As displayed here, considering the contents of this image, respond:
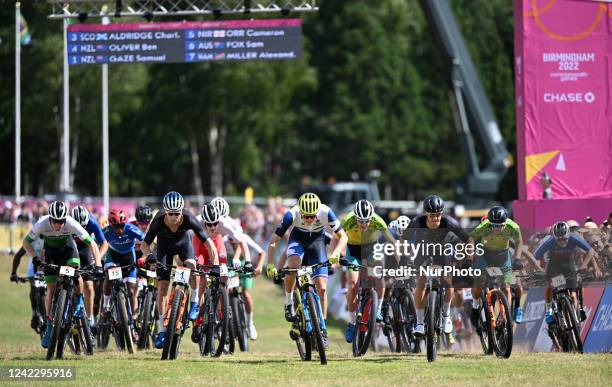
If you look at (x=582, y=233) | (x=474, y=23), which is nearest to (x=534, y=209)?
(x=582, y=233)

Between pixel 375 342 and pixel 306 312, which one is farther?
pixel 375 342

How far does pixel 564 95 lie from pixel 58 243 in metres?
10.8

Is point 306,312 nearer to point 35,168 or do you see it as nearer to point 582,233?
point 582,233

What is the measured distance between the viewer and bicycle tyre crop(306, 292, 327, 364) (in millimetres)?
13969

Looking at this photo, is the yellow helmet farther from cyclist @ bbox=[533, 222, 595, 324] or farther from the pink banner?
the pink banner

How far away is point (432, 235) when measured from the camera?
1555cm

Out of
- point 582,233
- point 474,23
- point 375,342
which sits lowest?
point 375,342

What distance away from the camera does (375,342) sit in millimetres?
18156

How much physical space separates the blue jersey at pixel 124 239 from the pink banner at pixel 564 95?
804 centimetres

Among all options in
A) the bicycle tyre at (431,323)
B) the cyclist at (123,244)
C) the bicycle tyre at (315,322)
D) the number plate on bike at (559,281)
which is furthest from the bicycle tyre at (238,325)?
the number plate on bike at (559,281)

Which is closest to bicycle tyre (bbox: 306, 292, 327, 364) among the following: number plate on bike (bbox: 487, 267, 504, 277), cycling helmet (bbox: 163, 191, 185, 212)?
cycling helmet (bbox: 163, 191, 185, 212)

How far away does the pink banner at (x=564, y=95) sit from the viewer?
22.6 meters

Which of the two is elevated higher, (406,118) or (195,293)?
(406,118)

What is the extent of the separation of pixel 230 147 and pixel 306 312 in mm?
45885
